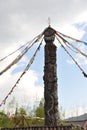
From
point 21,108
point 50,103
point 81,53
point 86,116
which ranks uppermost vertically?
point 86,116

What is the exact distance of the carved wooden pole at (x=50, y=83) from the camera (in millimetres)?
14078

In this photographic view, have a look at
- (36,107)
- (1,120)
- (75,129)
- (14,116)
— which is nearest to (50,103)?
(75,129)

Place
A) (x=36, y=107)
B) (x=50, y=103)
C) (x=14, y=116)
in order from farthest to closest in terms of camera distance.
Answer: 1. (x=36, y=107)
2. (x=14, y=116)
3. (x=50, y=103)

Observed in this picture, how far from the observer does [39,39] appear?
15.6m

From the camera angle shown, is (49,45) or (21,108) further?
(21,108)

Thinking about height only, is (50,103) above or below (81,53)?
below

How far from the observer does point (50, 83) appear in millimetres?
14406

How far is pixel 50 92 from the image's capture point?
14.3 meters

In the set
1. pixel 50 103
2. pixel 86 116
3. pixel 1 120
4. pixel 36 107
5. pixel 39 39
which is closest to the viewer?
pixel 50 103

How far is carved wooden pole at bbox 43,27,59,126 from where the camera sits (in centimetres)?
1408

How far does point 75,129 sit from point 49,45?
12.4ft

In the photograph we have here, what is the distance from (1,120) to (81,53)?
742 inches

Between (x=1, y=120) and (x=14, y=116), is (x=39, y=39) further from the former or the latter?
(x=1, y=120)

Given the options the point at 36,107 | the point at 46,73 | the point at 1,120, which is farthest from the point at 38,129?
the point at 36,107
